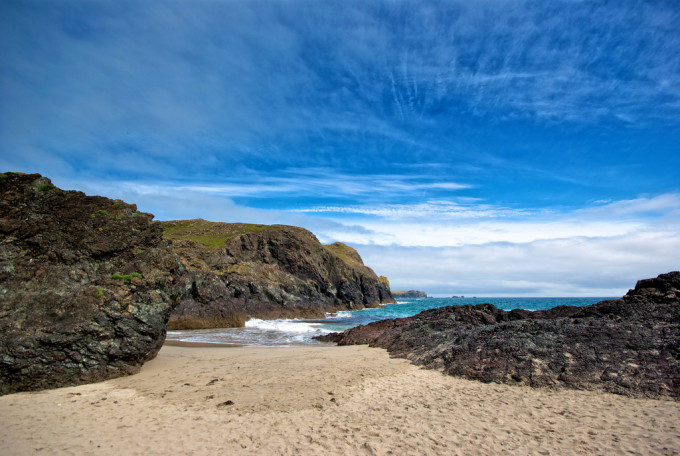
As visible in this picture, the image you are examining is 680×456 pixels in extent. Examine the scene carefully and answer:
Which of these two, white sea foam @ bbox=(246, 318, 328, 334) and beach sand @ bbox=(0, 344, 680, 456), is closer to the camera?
beach sand @ bbox=(0, 344, 680, 456)

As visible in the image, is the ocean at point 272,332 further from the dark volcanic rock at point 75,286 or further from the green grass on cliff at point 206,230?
the green grass on cliff at point 206,230

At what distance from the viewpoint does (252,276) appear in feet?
152

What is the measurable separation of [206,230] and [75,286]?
5938cm

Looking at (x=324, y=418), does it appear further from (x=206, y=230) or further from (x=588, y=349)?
(x=206, y=230)

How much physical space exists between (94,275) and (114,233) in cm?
164

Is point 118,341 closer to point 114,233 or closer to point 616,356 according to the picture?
point 114,233

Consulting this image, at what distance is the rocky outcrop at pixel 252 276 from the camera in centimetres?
3484

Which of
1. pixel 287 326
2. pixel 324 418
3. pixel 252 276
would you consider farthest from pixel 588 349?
pixel 252 276

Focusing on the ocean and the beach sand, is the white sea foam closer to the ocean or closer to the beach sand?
the ocean

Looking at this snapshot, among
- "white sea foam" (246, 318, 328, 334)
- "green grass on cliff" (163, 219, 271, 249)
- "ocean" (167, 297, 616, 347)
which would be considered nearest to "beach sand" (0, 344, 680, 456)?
"ocean" (167, 297, 616, 347)

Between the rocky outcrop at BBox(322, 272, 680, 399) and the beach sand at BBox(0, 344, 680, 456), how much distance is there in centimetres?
67

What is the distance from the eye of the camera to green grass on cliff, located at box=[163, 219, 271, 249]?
181 feet

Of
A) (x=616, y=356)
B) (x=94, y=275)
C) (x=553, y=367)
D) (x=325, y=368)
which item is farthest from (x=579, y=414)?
(x=94, y=275)

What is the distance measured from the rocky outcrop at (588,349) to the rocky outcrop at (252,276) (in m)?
25.4
